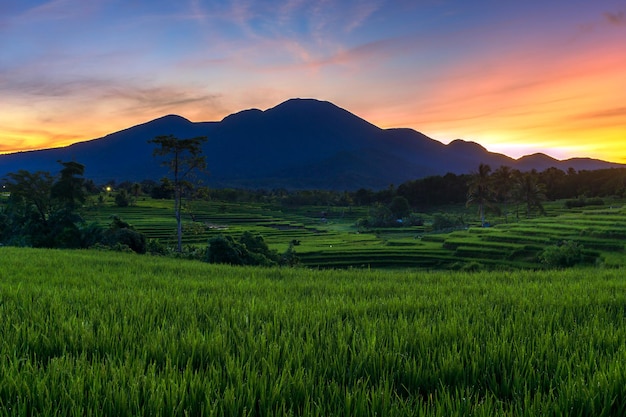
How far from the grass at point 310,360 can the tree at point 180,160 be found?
33.6 m

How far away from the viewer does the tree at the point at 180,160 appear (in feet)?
120

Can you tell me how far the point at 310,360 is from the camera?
8.23 feet

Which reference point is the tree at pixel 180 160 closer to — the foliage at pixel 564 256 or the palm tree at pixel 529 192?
the foliage at pixel 564 256

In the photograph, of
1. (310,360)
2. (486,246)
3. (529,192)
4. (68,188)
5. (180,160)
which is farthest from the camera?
(529,192)

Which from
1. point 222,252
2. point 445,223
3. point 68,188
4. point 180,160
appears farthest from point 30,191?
point 445,223

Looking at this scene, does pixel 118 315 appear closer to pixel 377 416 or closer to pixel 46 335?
pixel 46 335

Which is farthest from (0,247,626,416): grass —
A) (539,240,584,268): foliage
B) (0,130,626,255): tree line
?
(539,240,584,268): foliage

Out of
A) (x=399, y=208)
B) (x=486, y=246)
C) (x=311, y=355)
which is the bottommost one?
(x=486, y=246)

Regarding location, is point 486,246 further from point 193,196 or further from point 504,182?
point 504,182

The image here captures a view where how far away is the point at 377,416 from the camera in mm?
1762

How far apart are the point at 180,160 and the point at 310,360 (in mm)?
38099

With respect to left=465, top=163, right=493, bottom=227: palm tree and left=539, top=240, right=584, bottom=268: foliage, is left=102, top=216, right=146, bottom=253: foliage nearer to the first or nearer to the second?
left=539, top=240, right=584, bottom=268: foliage

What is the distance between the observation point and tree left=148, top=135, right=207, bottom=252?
36719 mm

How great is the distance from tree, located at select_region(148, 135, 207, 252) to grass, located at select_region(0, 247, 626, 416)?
→ 33645mm
